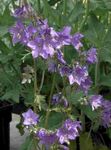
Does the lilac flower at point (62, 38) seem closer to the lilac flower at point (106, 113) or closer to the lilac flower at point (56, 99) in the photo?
the lilac flower at point (56, 99)

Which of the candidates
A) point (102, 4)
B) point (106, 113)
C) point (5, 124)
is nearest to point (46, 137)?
point (106, 113)

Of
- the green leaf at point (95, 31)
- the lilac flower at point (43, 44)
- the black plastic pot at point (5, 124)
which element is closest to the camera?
the lilac flower at point (43, 44)

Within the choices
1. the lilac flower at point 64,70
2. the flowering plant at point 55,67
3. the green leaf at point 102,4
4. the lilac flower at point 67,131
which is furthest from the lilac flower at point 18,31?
the green leaf at point 102,4

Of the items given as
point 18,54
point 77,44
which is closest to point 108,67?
point 18,54

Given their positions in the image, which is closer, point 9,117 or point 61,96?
point 61,96

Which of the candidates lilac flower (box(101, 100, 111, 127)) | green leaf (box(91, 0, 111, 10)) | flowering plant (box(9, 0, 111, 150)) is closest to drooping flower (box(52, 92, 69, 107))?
flowering plant (box(9, 0, 111, 150))

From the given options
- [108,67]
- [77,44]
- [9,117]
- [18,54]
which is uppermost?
[77,44]

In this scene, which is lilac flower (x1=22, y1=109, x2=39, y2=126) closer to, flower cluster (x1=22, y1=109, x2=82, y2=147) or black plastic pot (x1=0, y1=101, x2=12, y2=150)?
flower cluster (x1=22, y1=109, x2=82, y2=147)

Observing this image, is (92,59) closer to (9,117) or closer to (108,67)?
(108,67)
